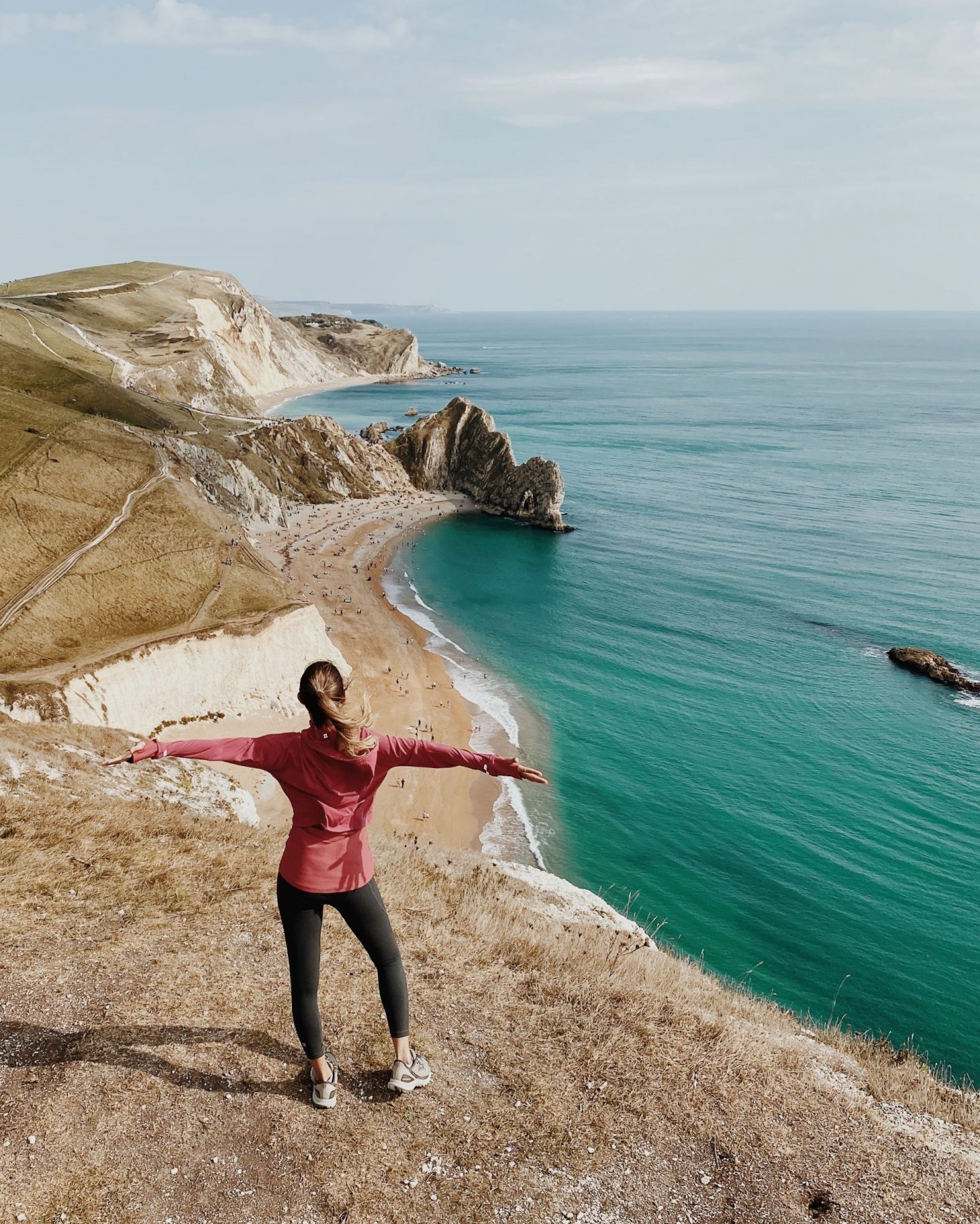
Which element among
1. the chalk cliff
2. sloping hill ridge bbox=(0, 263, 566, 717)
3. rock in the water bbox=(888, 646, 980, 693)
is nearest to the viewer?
sloping hill ridge bbox=(0, 263, 566, 717)

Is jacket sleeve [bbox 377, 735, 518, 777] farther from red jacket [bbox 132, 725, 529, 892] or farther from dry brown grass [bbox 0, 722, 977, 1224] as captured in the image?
dry brown grass [bbox 0, 722, 977, 1224]

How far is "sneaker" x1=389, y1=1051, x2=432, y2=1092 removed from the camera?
6.39m

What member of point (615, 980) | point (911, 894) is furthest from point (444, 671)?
point (615, 980)

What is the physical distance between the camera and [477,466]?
9612 centimetres

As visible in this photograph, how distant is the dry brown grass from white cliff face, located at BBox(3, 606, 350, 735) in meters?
25.6

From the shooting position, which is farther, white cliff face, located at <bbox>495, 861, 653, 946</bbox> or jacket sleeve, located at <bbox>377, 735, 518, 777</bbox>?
white cliff face, located at <bbox>495, 861, 653, 946</bbox>

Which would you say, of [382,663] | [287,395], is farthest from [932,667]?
[287,395]

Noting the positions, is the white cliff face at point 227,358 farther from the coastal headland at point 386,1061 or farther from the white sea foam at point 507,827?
the coastal headland at point 386,1061

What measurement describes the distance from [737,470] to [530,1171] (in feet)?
349

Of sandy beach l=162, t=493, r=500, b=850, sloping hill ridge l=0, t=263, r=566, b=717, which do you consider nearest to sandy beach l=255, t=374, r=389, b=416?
sloping hill ridge l=0, t=263, r=566, b=717

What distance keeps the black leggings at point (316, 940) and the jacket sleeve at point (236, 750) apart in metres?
0.89

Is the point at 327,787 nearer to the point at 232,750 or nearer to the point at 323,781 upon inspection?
the point at 323,781

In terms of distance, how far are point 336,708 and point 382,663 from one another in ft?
149

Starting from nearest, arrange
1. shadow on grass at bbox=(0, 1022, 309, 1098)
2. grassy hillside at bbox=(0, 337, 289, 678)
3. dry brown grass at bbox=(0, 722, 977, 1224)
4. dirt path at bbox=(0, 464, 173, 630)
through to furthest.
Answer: dry brown grass at bbox=(0, 722, 977, 1224), shadow on grass at bbox=(0, 1022, 309, 1098), dirt path at bbox=(0, 464, 173, 630), grassy hillside at bbox=(0, 337, 289, 678)
